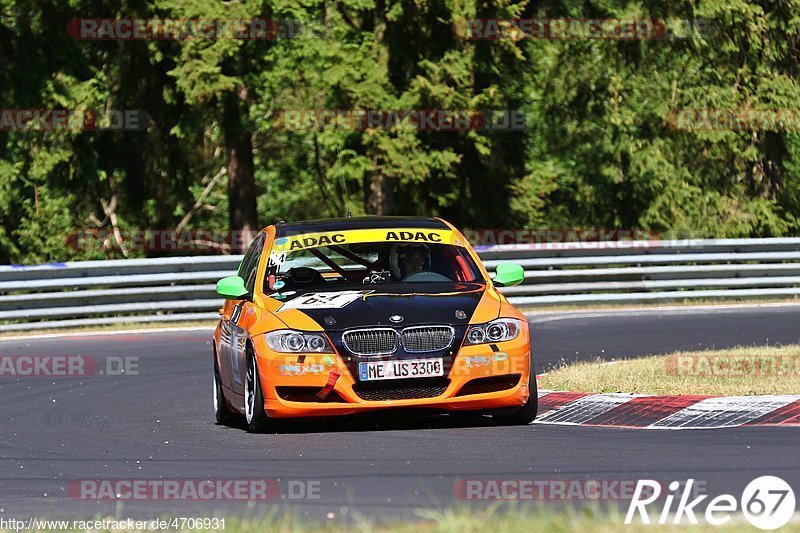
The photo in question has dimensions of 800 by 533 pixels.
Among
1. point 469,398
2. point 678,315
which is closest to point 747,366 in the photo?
point 469,398

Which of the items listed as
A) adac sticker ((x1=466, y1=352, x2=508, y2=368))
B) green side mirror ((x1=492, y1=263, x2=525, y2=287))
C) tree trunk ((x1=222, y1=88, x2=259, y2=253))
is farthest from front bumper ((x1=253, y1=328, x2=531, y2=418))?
tree trunk ((x1=222, y1=88, x2=259, y2=253))

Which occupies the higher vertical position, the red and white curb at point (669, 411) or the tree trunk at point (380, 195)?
the red and white curb at point (669, 411)

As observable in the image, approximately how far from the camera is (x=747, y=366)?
13.5 m

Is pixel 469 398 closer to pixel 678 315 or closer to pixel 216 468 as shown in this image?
pixel 216 468

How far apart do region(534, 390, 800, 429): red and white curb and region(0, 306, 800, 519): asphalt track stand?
1.20ft

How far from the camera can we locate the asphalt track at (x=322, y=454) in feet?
Answer: 25.5

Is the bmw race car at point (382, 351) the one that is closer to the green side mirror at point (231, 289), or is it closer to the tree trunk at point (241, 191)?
the green side mirror at point (231, 289)

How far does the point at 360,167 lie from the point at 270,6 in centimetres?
342

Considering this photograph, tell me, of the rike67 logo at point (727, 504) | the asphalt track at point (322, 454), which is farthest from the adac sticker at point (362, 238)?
the rike67 logo at point (727, 504)

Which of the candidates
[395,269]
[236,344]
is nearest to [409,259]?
[395,269]

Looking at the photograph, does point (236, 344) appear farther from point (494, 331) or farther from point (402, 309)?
point (494, 331)

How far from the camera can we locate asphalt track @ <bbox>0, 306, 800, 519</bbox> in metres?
7.76

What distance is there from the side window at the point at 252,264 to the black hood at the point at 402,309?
3.26ft

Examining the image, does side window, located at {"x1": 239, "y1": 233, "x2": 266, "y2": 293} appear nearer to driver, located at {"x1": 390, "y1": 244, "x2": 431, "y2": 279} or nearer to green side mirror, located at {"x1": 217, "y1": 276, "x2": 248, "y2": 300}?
green side mirror, located at {"x1": 217, "y1": 276, "x2": 248, "y2": 300}
